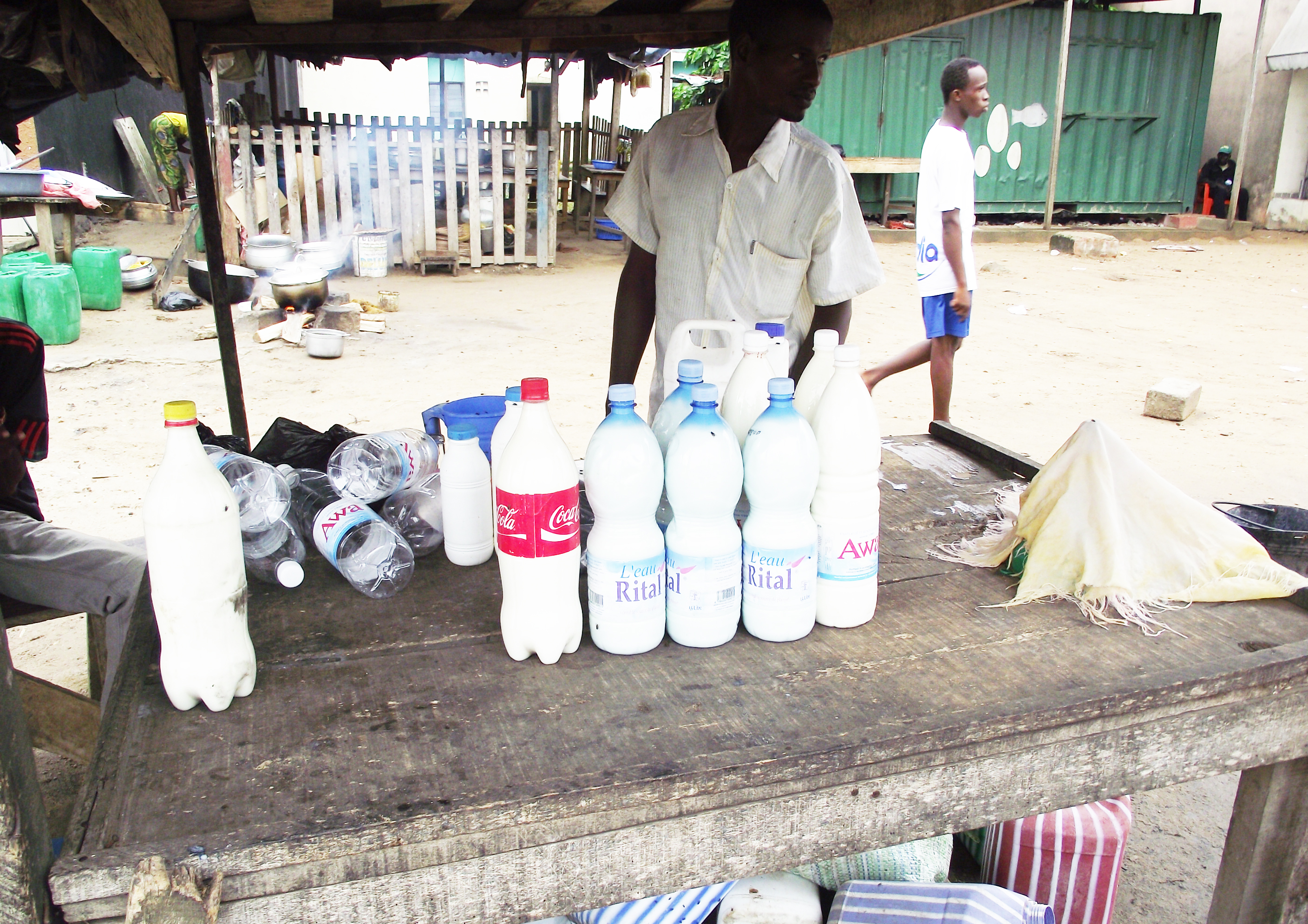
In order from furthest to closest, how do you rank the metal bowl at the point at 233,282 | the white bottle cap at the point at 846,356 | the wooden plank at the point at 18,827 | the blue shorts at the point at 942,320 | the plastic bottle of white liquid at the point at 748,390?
the metal bowl at the point at 233,282, the blue shorts at the point at 942,320, the plastic bottle of white liquid at the point at 748,390, the white bottle cap at the point at 846,356, the wooden plank at the point at 18,827

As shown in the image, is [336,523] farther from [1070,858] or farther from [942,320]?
[942,320]

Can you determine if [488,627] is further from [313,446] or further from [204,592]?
[313,446]

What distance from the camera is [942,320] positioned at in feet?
16.0

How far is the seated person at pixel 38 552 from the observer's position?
8.18ft

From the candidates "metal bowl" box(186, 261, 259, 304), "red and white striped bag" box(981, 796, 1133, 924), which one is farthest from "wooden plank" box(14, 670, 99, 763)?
"metal bowl" box(186, 261, 259, 304)

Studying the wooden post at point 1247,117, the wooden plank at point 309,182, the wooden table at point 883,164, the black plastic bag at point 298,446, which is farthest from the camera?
the wooden post at point 1247,117

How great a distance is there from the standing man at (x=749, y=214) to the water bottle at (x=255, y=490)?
1016mm

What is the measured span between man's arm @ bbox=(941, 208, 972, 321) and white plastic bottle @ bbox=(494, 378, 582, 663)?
3.64m

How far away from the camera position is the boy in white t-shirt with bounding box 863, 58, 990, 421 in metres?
4.62

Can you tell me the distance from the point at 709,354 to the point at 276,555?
1045mm

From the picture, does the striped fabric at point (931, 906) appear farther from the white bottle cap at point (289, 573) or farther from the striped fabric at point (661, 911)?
the white bottle cap at point (289, 573)

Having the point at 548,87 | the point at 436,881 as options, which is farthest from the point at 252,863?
the point at 548,87

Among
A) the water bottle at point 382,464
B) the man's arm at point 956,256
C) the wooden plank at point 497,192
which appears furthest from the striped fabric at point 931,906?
the wooden plank at point 497,192

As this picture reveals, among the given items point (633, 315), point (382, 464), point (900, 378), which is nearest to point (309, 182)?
point (900, 378)
